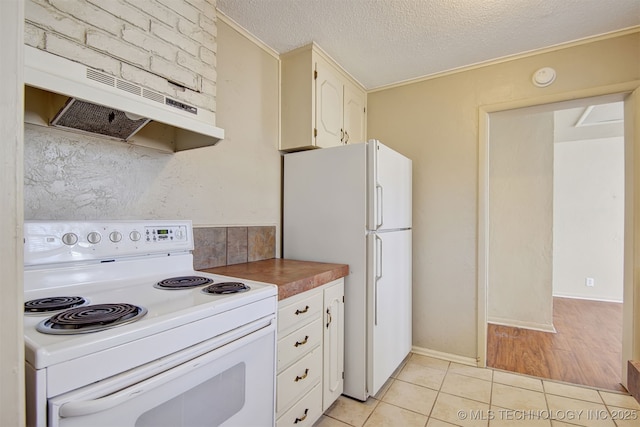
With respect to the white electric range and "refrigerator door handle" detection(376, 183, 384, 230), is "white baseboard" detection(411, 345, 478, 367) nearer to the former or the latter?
"refrigerator door handle" detection(376, 183, 384, 230)

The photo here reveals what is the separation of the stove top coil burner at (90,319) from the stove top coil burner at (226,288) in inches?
9.9

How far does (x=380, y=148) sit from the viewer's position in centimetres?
194

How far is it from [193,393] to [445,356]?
2234 mm

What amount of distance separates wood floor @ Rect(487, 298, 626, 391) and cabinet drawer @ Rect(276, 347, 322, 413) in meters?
1.61

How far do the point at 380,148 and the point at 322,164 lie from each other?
0.39 metres

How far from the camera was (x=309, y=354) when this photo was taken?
158cm

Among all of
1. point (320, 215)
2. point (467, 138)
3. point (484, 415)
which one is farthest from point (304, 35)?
point (484, 415)

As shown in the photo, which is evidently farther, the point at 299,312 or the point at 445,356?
the point at 445,356

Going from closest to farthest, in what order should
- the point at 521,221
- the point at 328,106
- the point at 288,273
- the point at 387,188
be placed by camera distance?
the point at 288,273, the point at 387,188, the point at 328,106, the point at 521,221

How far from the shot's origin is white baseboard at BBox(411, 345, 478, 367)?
2416 mm

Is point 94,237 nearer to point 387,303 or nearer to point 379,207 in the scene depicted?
point 379,207

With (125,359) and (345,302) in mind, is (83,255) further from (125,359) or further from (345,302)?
(345,302)

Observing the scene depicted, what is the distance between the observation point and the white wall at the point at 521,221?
328 cm

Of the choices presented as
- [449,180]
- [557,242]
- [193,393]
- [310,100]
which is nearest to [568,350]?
[449,180]
